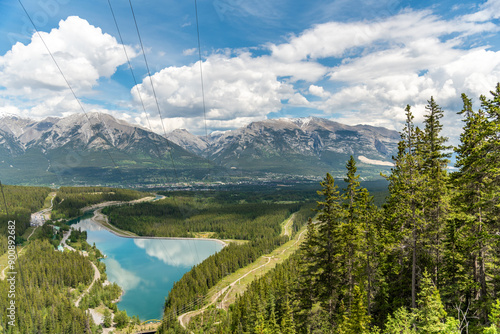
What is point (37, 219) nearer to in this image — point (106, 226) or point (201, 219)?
point (106, 226)

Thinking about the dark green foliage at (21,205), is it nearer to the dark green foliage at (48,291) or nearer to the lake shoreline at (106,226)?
the dark green foliage at (48,291)

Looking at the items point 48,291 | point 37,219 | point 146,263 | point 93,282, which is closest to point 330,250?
point 48,291

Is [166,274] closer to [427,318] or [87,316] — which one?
[87,316]

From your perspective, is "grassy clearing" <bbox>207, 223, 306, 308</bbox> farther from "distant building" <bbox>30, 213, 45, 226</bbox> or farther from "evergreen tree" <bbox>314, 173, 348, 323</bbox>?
"distant building" <bbox>30, 213, 45, 226</bbox>

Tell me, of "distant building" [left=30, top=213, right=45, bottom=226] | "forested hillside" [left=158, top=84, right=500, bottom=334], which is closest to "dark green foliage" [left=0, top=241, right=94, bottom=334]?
"forested hillside" [left=158, top=84, right=500, bottom=334]

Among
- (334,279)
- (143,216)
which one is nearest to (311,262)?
(334,279)
